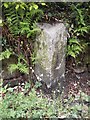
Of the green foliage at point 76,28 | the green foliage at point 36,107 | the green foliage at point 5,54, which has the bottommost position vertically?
the green foliage at point 36,107

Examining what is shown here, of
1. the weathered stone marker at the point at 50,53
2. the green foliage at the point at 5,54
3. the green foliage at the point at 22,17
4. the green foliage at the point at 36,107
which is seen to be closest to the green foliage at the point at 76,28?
the weathered stone marker at the point at 50,53

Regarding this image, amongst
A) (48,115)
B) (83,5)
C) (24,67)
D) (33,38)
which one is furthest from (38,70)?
(83,5)

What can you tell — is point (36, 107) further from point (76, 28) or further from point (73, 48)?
point (76, 28)

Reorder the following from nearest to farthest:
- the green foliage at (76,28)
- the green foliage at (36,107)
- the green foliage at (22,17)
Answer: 1. the green foliage at (36,107)
2. the green foliage at (22,17)
3. the green foliage at (76,28)

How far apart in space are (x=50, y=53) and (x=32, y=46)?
300 millimetres

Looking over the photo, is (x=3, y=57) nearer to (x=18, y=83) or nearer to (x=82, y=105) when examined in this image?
(x=18, y=83)

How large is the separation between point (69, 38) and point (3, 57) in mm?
868

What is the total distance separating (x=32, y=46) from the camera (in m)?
3.60

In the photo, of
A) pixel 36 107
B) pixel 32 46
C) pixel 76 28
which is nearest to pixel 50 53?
pixel 32 46

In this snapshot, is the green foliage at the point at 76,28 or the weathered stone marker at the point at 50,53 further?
the green foliage at the point at 76,28

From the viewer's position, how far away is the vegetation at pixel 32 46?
3.17 m

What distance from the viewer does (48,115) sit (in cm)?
312

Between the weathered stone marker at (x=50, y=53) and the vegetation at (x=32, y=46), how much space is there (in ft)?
0.32

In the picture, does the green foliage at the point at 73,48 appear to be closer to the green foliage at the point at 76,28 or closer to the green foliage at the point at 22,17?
the green foliage at the point at 76,28
